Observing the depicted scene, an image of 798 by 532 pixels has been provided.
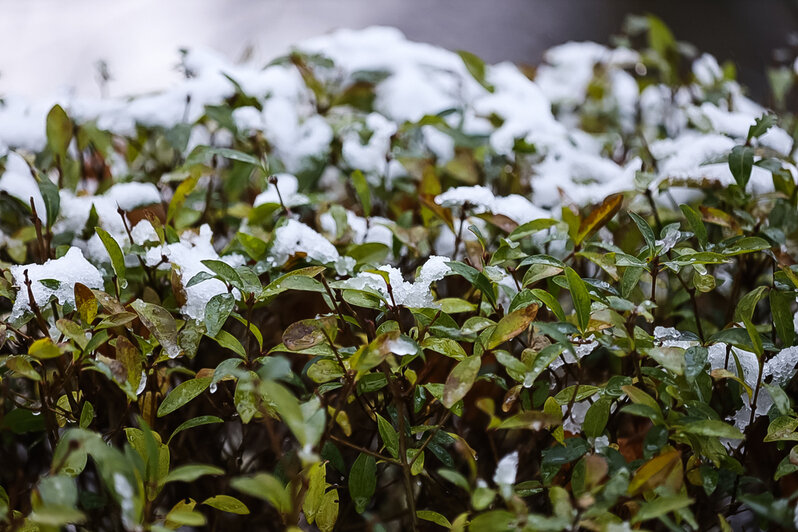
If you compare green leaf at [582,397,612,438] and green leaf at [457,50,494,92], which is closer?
green leaf at [582,397,612,438]

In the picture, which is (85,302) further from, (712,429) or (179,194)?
(712,429)

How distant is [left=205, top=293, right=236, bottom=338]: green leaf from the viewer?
0.68 meters

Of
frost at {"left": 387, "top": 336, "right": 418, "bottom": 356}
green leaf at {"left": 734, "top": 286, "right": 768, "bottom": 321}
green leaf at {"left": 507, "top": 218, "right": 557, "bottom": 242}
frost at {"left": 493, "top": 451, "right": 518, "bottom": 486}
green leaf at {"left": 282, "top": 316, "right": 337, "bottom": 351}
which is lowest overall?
frost at {"left": 493, "top": 451, "right": 518, "bottom": 486}

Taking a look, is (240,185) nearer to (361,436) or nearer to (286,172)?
(286,172)

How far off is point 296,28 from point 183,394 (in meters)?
1.82

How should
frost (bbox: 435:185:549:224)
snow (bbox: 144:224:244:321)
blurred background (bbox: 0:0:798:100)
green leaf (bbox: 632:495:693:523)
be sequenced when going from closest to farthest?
green leaf (bbox: 632:495:693:523) < snow (bbox: 144:224:244:321) < frost (bbox: 435:185:549:224) < blurred background (bbox: 0:0:798:100)

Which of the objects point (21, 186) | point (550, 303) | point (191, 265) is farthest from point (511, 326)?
point (21, 186)

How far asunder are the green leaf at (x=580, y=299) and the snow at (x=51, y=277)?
53 centimetres

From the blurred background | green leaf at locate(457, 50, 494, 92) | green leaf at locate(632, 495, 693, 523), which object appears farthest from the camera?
the blurred background

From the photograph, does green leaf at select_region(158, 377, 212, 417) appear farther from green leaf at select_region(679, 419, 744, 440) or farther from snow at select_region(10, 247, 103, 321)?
green leaf at select_region(679, 419, 744, 440)

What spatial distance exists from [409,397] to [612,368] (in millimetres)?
300

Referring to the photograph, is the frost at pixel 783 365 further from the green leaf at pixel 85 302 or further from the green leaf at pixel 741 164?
the green leaf at pixel 85 302

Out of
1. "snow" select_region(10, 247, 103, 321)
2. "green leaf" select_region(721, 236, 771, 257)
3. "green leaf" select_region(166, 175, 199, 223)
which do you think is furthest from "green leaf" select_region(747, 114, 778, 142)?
"snow" select_region(10, 247, 103, 321)

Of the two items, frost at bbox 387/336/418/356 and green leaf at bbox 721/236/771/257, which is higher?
green leaf at bbox 721/236/771/257
